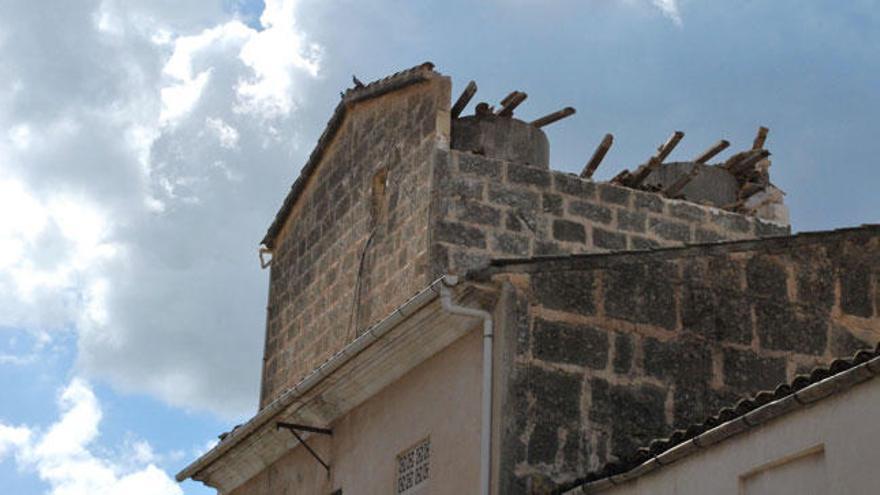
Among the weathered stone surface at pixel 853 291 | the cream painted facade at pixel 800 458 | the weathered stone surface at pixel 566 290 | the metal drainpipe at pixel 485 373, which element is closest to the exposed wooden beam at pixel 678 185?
the weathered stone surface at pixel 853 291

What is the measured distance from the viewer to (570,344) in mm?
11352

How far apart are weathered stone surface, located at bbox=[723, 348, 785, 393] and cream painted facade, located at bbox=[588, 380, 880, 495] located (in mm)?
2423

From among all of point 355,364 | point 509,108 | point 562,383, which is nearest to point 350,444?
point 355,364

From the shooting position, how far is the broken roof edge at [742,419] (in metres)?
8.37

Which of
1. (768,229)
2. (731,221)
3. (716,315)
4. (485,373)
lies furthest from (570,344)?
(768,229)

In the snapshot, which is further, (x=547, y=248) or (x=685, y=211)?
(x=685, y=211)

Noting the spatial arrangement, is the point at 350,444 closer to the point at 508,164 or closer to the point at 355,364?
the point at 355,364

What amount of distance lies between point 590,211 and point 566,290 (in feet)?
15.6

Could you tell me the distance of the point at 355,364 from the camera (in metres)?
12.5

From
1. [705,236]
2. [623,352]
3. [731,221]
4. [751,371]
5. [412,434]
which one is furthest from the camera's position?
[731,221]

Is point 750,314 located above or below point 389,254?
below

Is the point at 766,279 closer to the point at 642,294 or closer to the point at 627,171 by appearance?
the point at 642,294

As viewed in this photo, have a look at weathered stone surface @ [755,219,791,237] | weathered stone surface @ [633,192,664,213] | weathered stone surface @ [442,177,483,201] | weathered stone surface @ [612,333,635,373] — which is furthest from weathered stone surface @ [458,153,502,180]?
weathered stone surface @ [612,333,635,373]

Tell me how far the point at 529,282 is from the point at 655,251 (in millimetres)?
1071
